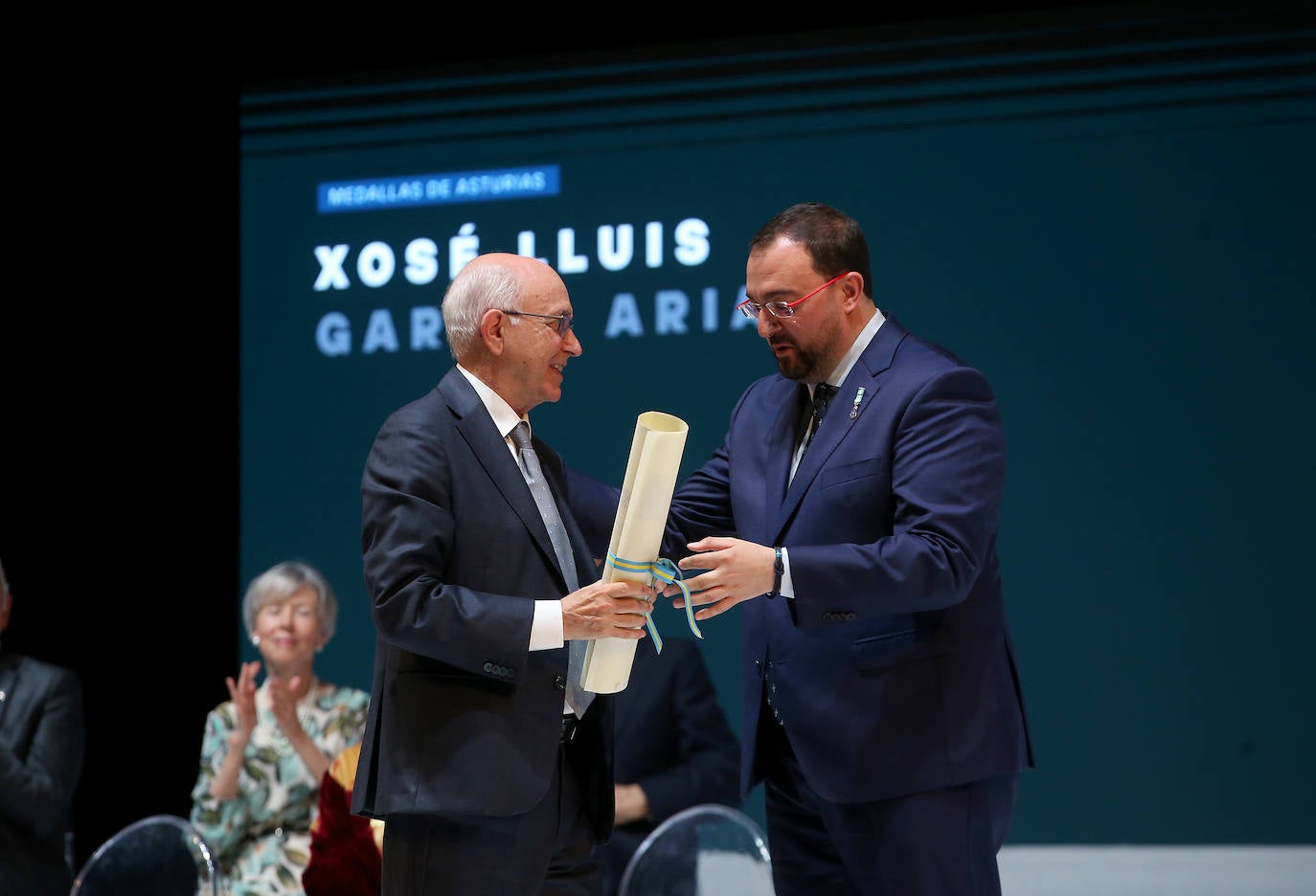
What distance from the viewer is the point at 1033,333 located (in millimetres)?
4777

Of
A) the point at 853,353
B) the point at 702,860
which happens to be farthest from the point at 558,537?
the point at 702,860

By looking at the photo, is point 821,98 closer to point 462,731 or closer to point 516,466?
point 516,466

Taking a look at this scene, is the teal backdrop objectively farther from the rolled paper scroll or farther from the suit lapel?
the rolled paper scroll

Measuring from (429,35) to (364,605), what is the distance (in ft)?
7.27

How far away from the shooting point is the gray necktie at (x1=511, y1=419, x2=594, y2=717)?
2.57m

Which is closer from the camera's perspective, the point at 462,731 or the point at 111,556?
the point at 462,731

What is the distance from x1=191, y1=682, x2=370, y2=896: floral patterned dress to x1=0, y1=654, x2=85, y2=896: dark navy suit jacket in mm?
402

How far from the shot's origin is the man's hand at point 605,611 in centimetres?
234

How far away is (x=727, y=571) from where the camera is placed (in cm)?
237

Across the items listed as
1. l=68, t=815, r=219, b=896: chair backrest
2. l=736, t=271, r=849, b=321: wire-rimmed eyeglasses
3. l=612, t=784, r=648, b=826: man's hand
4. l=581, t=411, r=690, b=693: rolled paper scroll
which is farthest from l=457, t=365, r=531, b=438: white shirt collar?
l=612, t=784, r=648, b=826: man's hand

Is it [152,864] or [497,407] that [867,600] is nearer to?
[497,407]

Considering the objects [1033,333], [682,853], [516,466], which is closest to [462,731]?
[516,466]

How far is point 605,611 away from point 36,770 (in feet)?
8.53

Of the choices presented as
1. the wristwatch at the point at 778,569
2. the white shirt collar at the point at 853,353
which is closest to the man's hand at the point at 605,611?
the wristwatch at the point at 778,569
